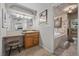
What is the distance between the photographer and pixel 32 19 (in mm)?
1572

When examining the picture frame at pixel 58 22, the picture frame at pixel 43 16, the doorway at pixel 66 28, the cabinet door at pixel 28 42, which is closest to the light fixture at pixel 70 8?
the doorway at pixel 66 28

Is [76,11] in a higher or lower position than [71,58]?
higher

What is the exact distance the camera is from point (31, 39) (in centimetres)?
158

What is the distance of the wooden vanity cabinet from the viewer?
61.9 inches

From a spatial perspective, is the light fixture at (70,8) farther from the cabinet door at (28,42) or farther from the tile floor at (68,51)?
the cabinet door at (28,42)

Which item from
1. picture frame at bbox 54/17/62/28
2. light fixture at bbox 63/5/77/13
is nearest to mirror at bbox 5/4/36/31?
picture frame at bbox 54/17/62/28

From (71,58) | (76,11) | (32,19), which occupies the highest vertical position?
(76,11)

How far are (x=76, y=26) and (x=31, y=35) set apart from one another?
0.69 meters

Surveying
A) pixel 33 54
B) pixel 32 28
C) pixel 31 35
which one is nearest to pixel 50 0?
pixel 32 28

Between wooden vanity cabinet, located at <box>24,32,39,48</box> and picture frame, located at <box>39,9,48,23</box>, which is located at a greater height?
picture frame, located at <box>39,9,48,23</box>

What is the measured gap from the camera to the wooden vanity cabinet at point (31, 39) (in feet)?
5.16

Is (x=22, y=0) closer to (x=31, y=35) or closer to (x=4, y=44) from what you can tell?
(x=31, y=35)

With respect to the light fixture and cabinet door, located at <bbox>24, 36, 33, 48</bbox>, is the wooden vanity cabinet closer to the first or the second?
cabinet door, located at <bbox>24, 36, 33, 48</bbox>

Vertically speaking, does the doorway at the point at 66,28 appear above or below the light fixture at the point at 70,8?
below
